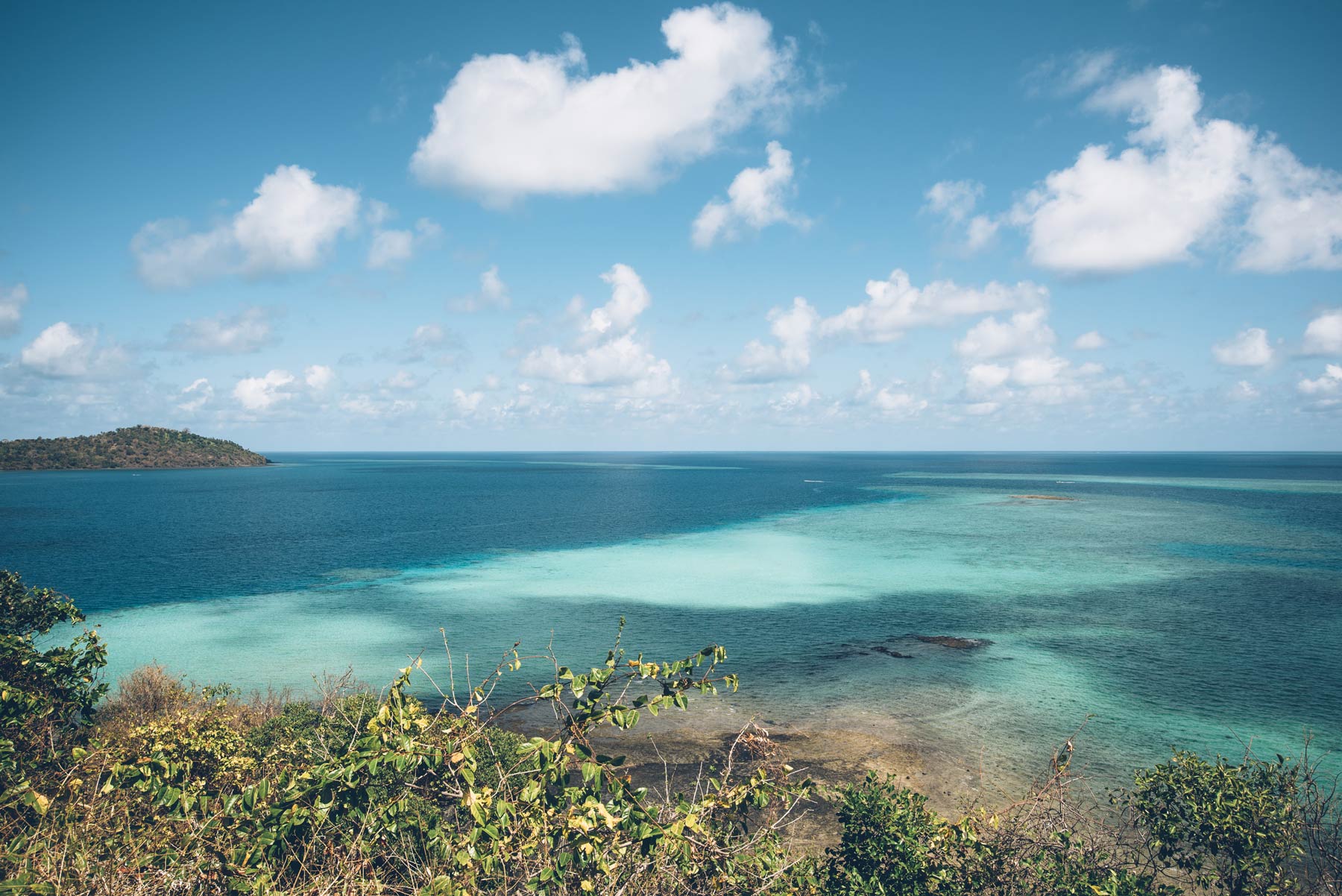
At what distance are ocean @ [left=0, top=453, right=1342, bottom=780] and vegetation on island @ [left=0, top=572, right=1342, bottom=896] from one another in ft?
37.4

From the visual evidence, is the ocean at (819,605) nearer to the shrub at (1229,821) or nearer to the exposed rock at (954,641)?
the exposed rock at (954,641)

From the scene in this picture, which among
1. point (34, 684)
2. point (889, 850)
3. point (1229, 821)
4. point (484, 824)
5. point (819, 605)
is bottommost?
point (819, 605)

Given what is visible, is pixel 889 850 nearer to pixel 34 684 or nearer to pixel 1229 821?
pixel 1229 821

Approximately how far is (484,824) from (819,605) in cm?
4236

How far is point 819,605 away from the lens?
155 ft

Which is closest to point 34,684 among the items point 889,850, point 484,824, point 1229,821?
point 484,824

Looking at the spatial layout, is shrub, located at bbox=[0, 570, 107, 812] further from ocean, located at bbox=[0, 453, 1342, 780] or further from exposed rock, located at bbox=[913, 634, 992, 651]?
exposed rock, located at bbox=[913, 634, 992, 651]

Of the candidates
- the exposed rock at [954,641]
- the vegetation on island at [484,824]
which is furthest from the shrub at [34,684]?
the exposed rock at [954,641]

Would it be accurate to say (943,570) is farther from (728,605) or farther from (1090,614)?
(728,605)

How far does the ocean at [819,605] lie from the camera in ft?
94.4

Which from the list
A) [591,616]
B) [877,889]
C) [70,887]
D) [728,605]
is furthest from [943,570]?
[70,887]

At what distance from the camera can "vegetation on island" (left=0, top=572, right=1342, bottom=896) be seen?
8078 millimetres

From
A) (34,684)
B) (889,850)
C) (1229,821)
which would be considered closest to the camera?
(889,850)

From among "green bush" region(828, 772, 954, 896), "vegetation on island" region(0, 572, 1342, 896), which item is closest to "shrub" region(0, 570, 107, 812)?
"vegetation on island" region(0, 572, 1342, 896)
